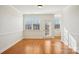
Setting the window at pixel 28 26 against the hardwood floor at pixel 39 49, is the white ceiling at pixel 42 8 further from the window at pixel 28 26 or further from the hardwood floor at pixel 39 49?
the window at pixel 28 26

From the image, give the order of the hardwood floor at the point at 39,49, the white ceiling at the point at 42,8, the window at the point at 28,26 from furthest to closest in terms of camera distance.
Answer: the window at the point at 28,26 → the white ceiling at the point at 42,8 → the hardwood floor at the point at 39,49

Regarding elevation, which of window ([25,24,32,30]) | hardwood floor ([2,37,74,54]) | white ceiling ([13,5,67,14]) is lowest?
hardwood floor ([2,37,74,54])

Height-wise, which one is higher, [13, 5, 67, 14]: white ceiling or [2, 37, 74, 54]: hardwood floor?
[13, 5, 67, 14]: white ceiling

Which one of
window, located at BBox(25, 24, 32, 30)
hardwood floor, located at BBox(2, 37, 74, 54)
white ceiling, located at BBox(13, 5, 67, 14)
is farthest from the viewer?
window, located at BBox(25, 24, 32, 30)

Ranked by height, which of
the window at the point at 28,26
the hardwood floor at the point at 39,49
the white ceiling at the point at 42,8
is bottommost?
the hardwood floor at the point at 39,49

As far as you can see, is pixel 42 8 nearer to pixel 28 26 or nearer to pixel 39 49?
pixel 39 49

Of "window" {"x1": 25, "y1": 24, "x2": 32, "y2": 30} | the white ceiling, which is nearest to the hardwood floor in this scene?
the white ceiling

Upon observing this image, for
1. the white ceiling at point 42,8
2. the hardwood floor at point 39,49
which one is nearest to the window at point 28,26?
the white ceiling at point 42,8

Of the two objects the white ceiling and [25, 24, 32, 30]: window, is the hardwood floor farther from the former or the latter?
[25, 24, 32, 30]: window
